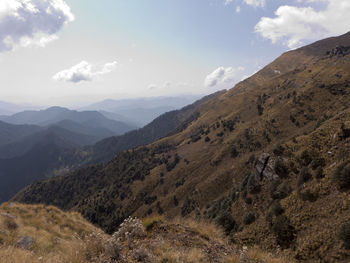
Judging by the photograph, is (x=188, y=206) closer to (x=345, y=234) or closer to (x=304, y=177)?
(x=304, y=177)

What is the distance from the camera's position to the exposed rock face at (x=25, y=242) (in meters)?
7.72

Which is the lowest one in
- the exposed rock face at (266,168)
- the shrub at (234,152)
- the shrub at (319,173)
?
the shrub at (234,152)

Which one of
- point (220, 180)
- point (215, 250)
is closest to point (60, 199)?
point (220, 180)

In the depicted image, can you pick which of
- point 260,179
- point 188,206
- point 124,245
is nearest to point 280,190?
point 260,179

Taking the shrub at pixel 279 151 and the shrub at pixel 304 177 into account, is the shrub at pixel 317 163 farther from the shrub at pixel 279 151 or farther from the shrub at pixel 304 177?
the shrub at pixel 279 151

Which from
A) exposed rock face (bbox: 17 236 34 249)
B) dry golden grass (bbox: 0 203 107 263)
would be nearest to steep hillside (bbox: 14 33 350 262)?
dry golden grass (bbox: 0 203 107 263)

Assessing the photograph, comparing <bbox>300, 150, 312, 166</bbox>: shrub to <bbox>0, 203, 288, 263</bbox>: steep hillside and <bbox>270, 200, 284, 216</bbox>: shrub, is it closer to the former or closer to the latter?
<bbox>270, 200, 284, 216</bbox>: shrub

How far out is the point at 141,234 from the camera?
28.4ft

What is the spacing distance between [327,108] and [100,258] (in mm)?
66694

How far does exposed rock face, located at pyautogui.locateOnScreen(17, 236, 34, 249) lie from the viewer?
25.3 ft

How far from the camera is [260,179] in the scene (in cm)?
2762

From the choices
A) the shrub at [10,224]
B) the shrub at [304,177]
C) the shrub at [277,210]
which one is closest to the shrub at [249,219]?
the shrub at [277,210]

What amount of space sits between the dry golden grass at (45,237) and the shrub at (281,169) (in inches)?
896

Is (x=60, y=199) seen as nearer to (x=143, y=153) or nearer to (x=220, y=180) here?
(x=143, y=153)
